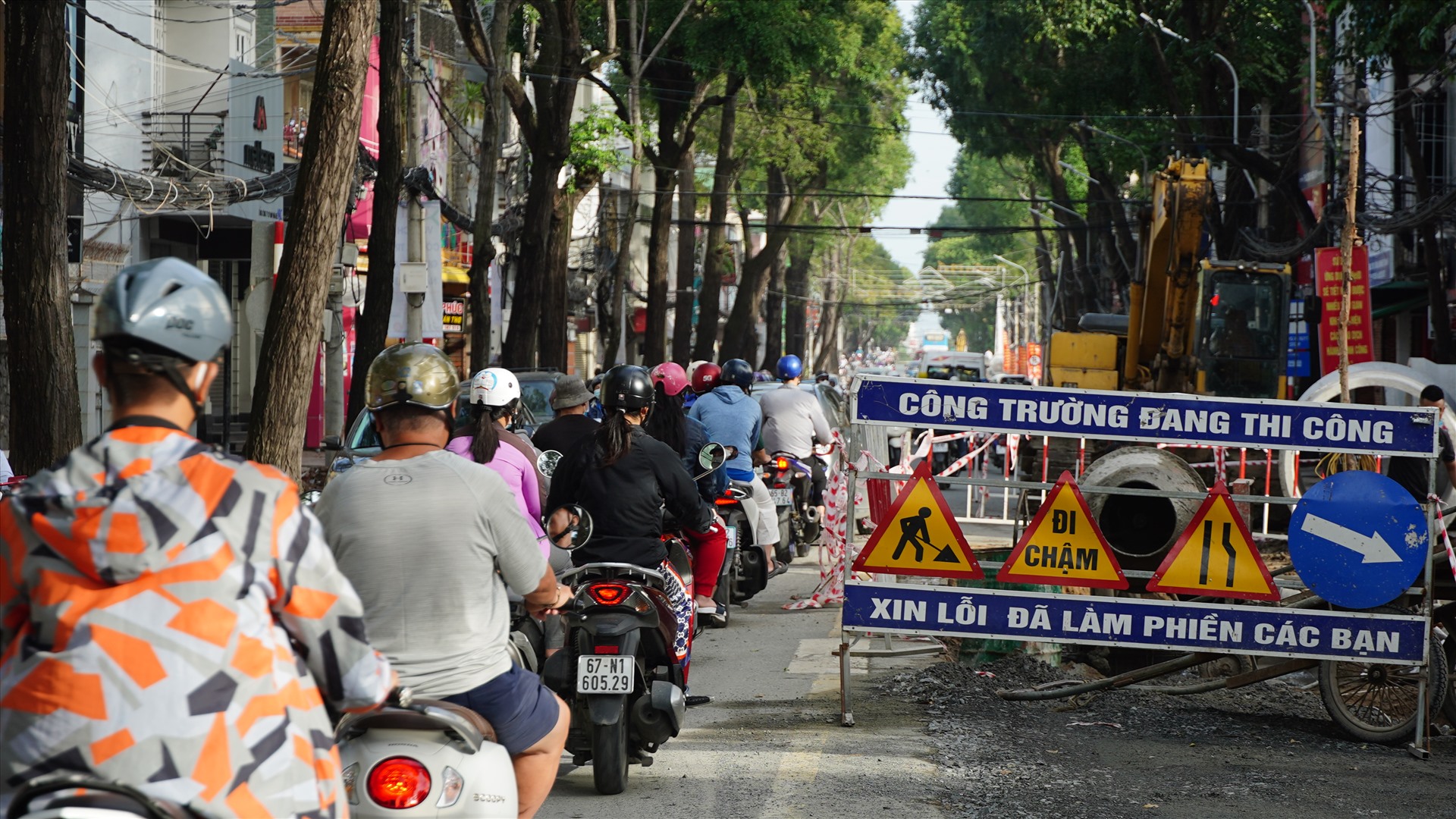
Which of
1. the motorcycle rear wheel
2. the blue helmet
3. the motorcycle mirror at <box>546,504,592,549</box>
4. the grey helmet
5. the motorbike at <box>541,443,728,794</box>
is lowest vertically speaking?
the motorcycle rear wheel

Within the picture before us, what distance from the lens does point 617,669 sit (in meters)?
5.91

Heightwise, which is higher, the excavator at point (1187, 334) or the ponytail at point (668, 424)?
the excavator at point (1187, 334)

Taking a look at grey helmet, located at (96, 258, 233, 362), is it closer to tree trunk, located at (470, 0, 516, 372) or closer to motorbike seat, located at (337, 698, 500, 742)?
motorbike seat, located at (337, 698, 500, 742)

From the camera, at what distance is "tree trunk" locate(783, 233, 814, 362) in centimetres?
6097

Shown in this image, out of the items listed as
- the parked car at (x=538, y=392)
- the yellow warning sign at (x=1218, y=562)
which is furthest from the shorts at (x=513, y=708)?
the parked car at (x=538, y=392)

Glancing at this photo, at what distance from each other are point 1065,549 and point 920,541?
2.20 feet

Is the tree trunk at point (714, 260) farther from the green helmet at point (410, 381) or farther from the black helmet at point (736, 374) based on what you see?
the green helmet at point (410, 381)

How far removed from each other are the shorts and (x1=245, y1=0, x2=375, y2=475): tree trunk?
620 centimetres

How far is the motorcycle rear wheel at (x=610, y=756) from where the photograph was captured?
6039mm

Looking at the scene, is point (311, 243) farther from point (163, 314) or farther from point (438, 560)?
point (163, 314)

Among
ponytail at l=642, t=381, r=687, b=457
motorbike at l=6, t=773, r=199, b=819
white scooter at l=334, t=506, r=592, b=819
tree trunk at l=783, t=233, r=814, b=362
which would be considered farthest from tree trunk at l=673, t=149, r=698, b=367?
motorbike at l=6, t=773, r=199, b=819

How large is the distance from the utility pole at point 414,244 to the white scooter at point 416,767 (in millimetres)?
17168

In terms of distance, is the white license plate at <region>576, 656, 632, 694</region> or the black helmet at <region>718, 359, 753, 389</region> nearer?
the white license plate at <region>576, 656, 632, 694</region>

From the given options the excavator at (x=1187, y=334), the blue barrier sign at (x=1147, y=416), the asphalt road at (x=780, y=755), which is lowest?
the asphalt road at (x=780, y=755)
